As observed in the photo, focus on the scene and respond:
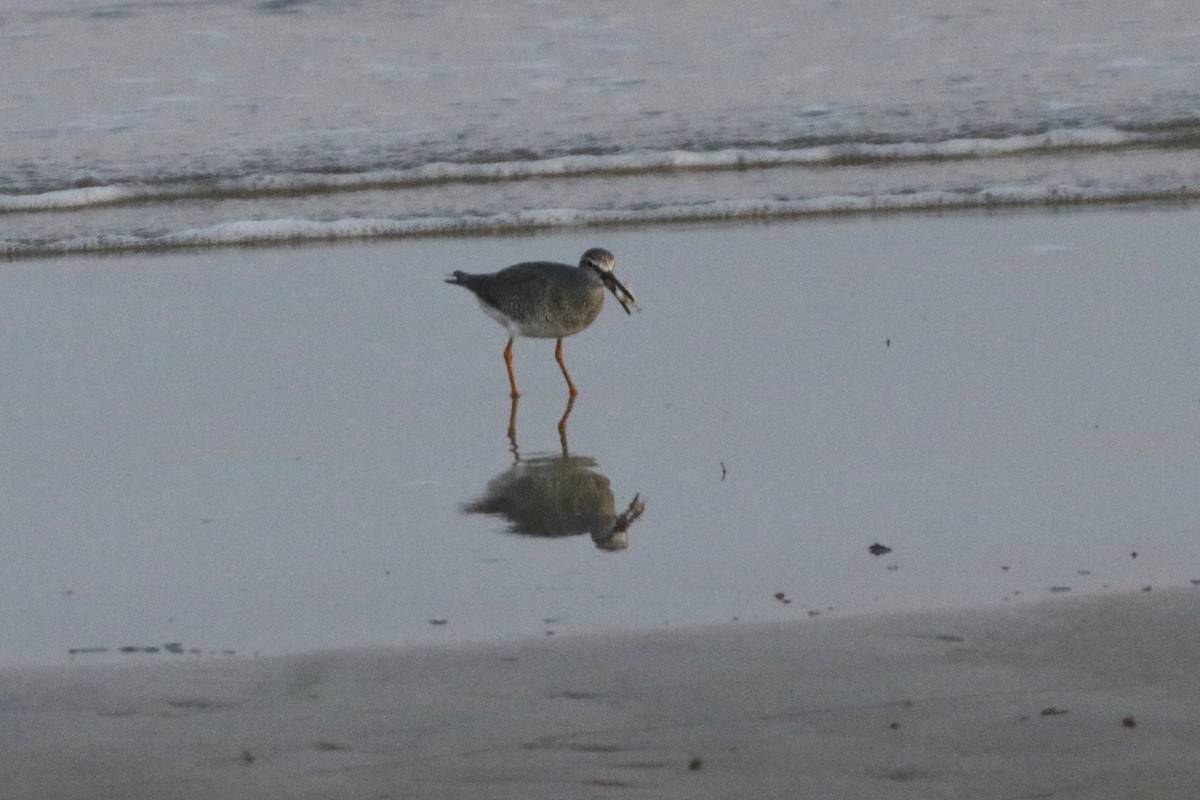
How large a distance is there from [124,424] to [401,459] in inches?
49.3

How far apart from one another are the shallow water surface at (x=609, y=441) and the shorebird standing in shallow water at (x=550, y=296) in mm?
207

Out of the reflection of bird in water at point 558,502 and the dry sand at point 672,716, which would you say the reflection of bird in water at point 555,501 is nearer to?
the reflection of bird in water at point 558,502

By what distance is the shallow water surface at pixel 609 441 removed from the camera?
17.2 ft

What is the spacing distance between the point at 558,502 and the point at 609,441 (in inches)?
33.0

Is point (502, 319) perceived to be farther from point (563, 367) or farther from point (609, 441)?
point (609, 441)

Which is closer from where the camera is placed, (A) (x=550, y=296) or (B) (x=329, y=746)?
(B) (x=329, y=746)

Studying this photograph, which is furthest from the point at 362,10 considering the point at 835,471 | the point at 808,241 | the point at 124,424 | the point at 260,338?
the point at 835,471

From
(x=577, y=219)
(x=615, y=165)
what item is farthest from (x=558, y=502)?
(x=615, y=165)

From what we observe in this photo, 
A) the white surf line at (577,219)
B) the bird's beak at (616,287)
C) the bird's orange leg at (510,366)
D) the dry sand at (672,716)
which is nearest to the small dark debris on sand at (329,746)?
the dry sand at (672,716)

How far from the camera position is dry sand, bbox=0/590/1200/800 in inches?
152

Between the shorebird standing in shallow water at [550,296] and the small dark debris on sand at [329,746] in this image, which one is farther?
the shorebird standing in shallow water at [550,296]

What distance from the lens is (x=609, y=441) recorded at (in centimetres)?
706

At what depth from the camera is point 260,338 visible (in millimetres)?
8891

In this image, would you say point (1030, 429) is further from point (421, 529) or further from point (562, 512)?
point (421, 529)
